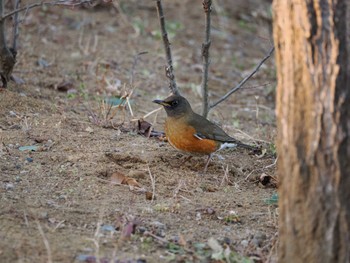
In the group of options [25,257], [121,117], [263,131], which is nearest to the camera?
[25,257]

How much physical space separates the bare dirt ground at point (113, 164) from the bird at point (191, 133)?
12 cm

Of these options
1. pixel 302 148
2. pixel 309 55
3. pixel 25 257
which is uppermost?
pixel 309 55

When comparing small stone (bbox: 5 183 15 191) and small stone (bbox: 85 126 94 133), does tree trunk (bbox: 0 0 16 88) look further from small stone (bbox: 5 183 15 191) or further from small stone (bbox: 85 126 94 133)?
small stone (bbox: 5 183 15 191)

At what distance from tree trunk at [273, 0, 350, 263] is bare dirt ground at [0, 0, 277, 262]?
2.25 ft

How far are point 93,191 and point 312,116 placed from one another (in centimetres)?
235

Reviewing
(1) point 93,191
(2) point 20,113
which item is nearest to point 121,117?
(2) point 20,113

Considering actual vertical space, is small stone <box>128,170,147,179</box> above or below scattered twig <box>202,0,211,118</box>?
below

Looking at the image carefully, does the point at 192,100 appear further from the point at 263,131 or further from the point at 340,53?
the point at 340,53

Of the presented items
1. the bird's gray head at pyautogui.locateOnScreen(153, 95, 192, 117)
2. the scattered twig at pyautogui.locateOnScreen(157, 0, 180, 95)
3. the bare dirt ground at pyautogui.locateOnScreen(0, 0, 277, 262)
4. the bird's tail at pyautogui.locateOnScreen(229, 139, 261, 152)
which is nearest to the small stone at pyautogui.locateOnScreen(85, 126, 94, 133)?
the bare dirt ground at pyautogui.locateOnScreen(0, 0, 277, 262)

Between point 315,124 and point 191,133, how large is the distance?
331 centimetres

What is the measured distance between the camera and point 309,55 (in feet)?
11.7

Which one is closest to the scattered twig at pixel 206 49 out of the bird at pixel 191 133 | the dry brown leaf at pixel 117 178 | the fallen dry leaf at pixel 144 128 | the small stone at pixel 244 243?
the bird at pixel 191 133

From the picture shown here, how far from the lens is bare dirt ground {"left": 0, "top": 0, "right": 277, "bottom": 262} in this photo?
4504 mm

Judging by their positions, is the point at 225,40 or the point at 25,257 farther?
the point at 225,40
